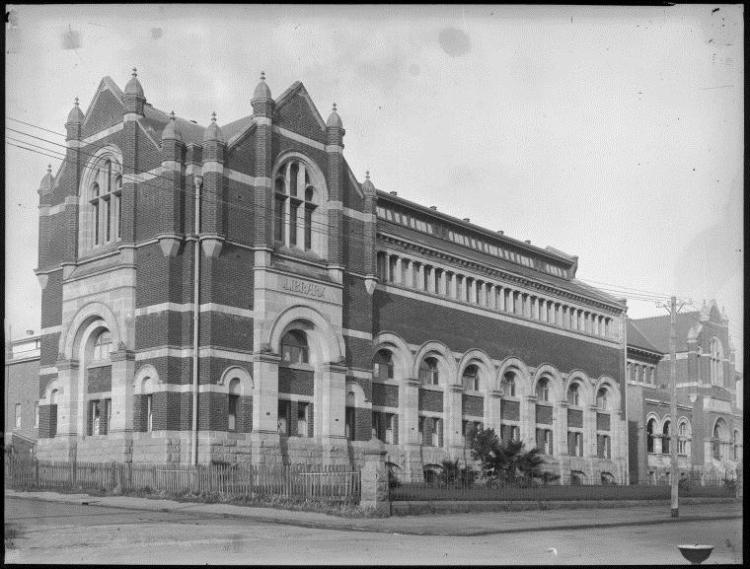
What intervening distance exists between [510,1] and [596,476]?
4653cm

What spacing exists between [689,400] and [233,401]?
43.7 metres

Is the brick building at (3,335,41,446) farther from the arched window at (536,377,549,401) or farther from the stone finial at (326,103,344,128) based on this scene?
the arched window at (536,377,549,401)

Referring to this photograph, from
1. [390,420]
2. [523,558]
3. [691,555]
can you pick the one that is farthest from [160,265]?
[691,555]

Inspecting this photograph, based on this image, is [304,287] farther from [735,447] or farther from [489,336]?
Answer: [735,447]

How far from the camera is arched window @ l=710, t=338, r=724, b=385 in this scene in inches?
2854

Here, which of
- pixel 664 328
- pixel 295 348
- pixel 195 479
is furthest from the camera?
pixel 664 328

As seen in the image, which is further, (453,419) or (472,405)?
(472,405)

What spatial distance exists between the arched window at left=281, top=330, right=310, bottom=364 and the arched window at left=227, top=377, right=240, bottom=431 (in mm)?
2721

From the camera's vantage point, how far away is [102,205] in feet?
131

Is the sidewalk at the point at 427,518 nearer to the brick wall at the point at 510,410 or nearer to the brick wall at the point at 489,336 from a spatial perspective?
the brick wall at the point at 489,336

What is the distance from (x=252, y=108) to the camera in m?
39.6

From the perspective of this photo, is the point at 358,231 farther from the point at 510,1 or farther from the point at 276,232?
the point at 510,1

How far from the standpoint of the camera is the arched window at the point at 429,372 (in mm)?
47375

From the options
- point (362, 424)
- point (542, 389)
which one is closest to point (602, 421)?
point (542, 389)
